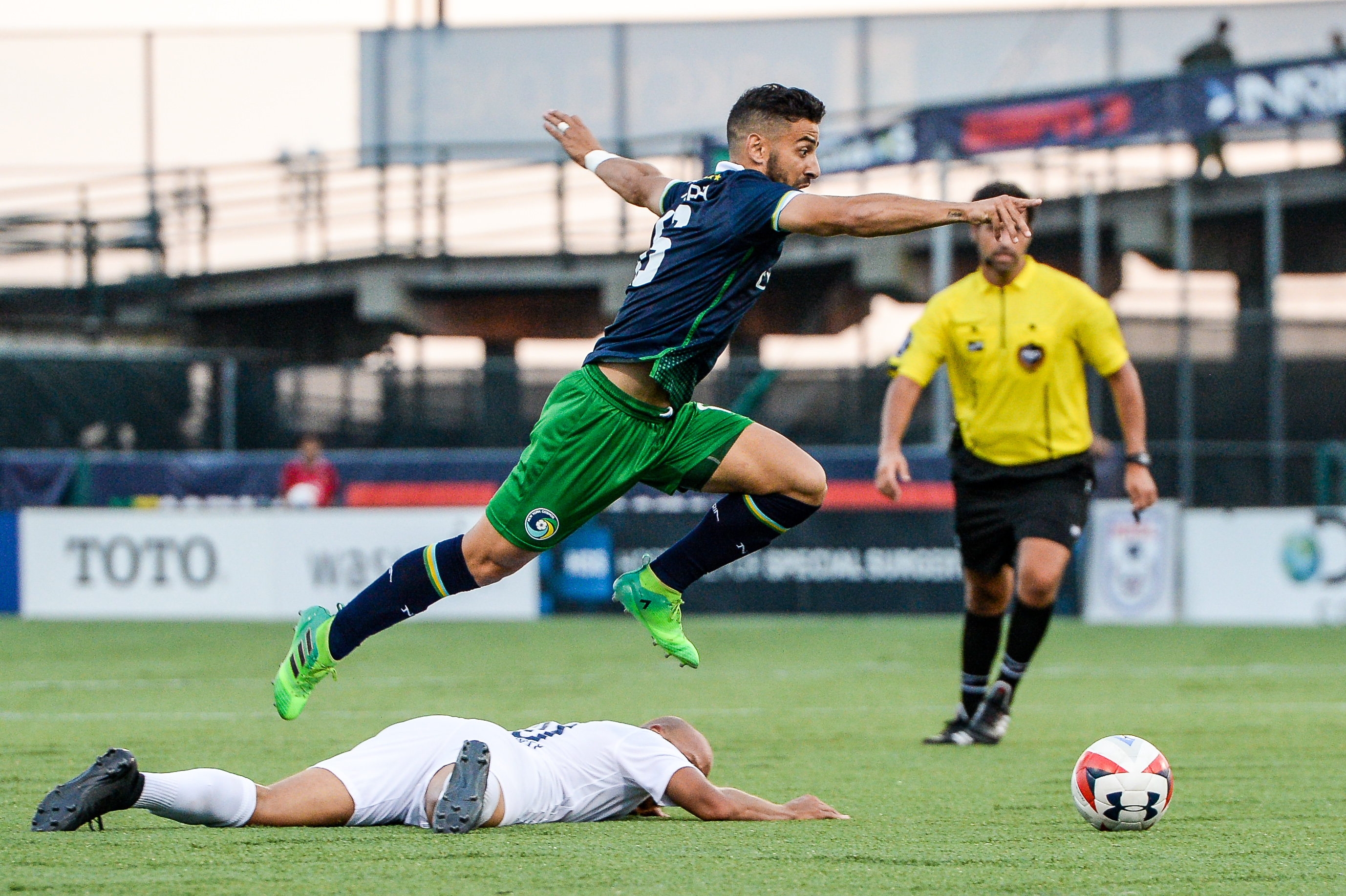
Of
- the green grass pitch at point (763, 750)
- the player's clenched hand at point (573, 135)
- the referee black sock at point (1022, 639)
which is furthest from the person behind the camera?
the referee black sock at point (1022, 639)

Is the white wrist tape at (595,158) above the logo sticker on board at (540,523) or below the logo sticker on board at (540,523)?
above

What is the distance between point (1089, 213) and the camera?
16.8 m

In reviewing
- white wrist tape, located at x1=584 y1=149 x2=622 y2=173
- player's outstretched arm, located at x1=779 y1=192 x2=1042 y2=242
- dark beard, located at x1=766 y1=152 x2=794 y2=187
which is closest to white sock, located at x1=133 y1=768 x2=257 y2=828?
player's outstretched arm, located at x1=779 y1=192 x2=1042 y2=242

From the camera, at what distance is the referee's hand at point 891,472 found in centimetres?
681

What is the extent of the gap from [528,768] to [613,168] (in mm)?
2292

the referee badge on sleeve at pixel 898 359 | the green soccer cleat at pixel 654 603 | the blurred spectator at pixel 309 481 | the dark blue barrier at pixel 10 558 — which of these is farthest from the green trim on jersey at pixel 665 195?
the dark blue barrier at pixel 10 558

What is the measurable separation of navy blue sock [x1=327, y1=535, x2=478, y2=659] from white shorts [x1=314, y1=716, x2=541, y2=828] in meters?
0.80

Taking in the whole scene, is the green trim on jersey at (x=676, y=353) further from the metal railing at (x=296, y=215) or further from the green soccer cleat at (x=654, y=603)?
the metal railing at (x=296, y=215)

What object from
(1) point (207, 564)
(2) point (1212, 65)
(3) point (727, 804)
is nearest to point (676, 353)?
(3) point (727, 804)

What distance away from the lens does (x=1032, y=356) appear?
700 centimetres

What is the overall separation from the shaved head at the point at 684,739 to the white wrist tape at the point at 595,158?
7.03 ft

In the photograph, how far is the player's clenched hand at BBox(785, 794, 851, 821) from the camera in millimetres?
4805

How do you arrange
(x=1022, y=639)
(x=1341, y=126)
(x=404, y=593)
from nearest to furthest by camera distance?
1. (x=404, y=593)
2. (x=1022, y=639)
3. (x=1341, y=126)

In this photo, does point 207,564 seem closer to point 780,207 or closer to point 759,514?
point 759,514
